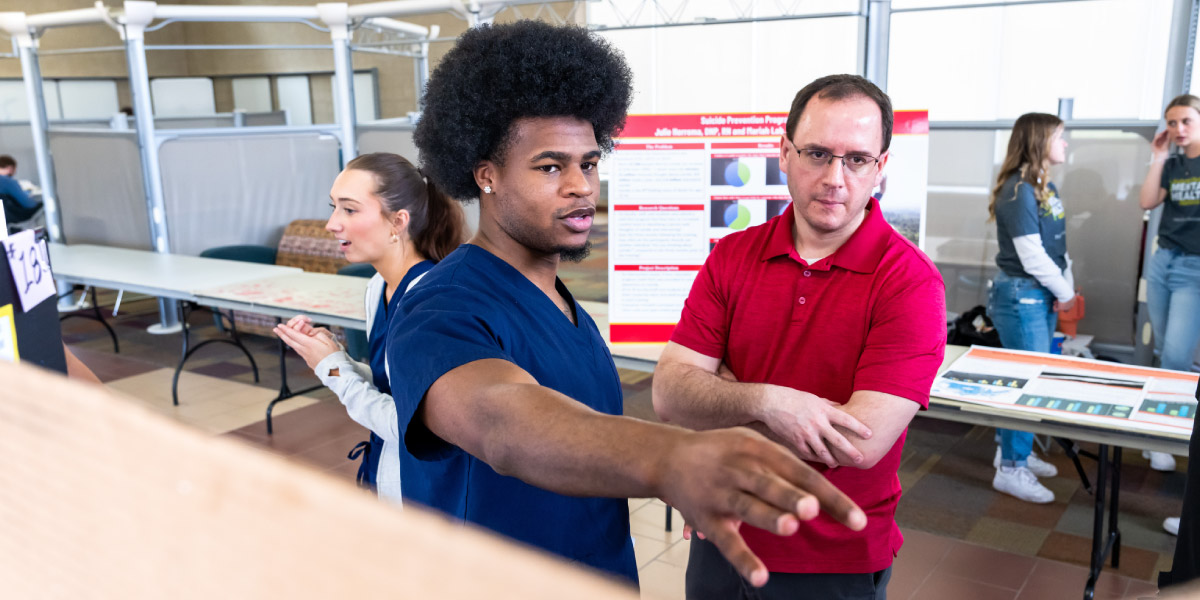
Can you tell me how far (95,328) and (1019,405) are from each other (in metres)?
6.99

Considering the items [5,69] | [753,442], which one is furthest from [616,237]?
[5,69]

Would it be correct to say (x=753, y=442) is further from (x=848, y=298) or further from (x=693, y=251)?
(x=693, y=251)

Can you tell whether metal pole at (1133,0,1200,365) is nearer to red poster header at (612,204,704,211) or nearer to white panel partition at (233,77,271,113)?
red poster header at (612,204,704,211)

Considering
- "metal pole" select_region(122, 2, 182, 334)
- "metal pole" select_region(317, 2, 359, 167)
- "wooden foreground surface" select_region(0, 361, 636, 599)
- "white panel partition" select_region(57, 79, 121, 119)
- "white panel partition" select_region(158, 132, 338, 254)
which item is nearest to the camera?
"wooden foreground surface" select_region(0, 361, 636, 599)

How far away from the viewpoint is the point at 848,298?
1.62 m

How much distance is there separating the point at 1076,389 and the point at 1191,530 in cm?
168

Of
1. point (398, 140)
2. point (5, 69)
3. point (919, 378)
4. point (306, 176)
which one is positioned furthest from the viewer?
point (5, 69)

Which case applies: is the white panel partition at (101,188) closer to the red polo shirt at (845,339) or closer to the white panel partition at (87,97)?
the red polo shirt at (845,339)

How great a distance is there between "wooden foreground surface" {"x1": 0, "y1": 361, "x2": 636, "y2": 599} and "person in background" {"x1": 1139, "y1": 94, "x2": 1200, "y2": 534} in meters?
4.26

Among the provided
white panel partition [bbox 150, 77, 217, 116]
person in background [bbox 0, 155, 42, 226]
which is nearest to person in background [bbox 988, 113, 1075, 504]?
person in background [bbox 0, 155, 42, 226]

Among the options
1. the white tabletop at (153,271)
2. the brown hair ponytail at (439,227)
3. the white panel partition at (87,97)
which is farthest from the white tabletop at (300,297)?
the white panel partition at (87,97)

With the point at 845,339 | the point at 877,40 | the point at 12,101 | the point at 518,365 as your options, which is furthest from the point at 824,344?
the point at 12,101

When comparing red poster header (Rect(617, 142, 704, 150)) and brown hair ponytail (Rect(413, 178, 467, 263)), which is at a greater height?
red poster header (Rect(617, 142, 704, 150))

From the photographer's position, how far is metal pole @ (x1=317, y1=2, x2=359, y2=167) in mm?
5250
